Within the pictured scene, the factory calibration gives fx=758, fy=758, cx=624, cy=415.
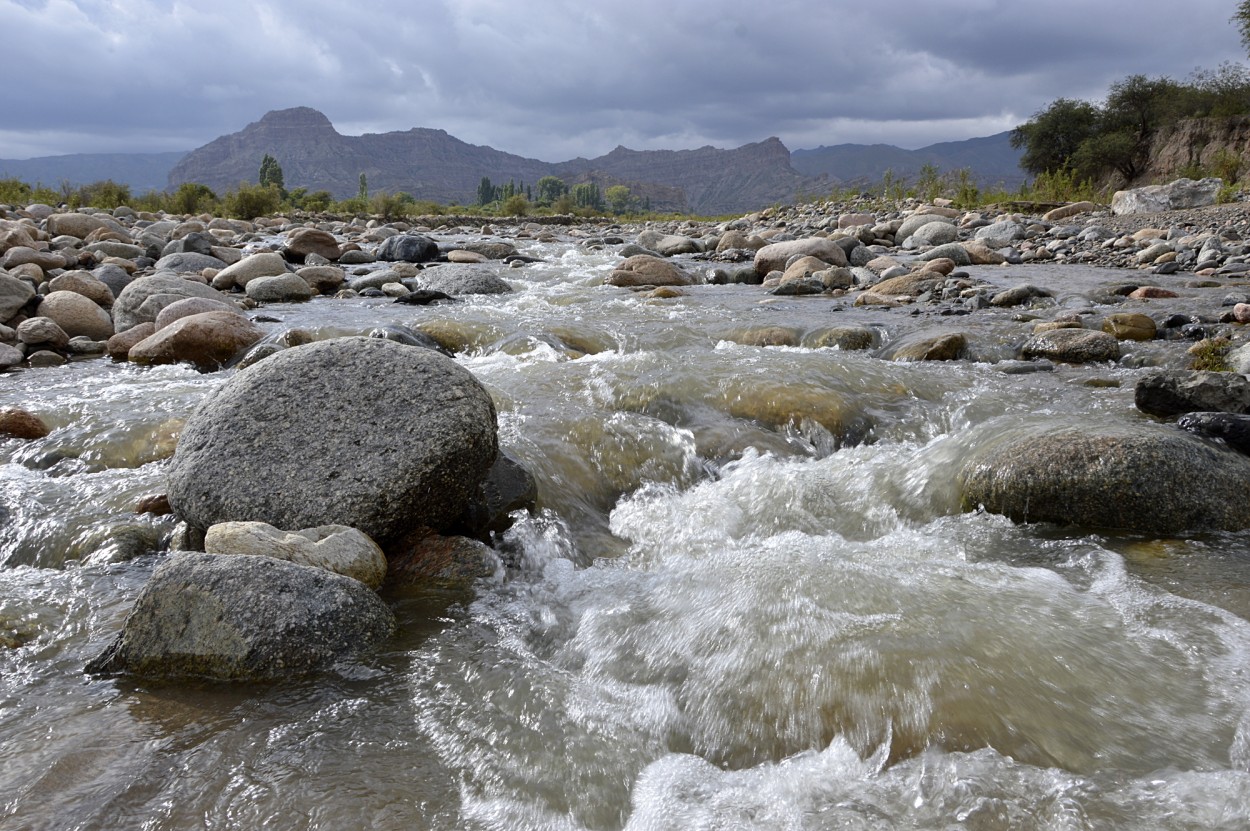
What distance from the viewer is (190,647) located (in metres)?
3.05

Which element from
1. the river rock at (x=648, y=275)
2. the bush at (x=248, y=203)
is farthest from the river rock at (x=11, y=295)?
the bush at (x=248, y=203)

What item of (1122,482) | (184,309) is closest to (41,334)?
(184,309)

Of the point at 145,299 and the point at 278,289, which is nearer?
the point at 145,299

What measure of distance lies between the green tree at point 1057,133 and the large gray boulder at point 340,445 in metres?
42.1

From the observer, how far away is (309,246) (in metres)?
16.9

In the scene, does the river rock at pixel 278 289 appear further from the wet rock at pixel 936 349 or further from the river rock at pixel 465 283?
the wet rock at pixel 936 349

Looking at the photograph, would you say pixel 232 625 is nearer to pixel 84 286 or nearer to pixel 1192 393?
pixel 1192 393

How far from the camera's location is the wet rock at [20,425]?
18.6 ft

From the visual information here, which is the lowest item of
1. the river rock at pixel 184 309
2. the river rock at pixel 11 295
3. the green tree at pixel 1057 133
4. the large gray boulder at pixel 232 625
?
the large gray boulder at pixel 232 625

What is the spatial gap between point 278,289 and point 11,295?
3.60 m

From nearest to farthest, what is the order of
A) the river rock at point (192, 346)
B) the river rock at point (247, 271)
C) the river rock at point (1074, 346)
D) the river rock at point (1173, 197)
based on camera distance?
1. the river rock at point (1074, 346)
2. the river rock at point (192, 346)
3. the river rock at point (247, 271)
4. the river rock at point (1173, 197)

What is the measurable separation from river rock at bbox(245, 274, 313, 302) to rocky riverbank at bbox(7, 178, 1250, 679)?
0.03 m

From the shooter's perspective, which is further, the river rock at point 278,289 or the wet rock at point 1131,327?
the river rock at point 278,289

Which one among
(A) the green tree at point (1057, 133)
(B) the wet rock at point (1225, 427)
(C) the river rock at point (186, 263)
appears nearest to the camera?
(B) the wet rock at point (1225, 427)
